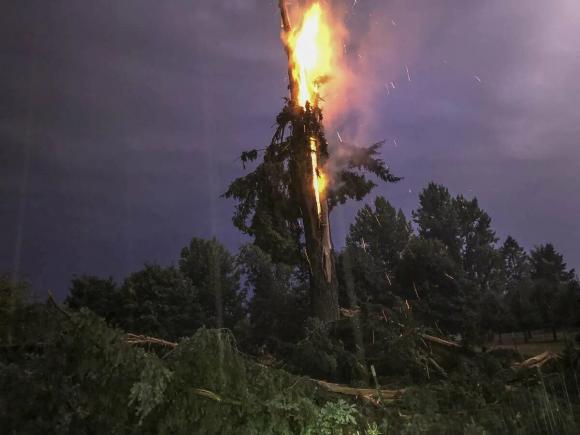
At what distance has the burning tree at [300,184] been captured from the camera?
41.5ft

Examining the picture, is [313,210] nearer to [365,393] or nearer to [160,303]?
[365,393]

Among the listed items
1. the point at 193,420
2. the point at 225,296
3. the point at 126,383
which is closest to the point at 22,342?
the point at 126,383

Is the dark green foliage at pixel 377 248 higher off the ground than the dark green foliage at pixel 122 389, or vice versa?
the dark green foliage at pixel 377 248

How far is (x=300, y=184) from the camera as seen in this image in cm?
1313

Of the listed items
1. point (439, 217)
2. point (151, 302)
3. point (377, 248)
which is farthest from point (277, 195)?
point (439, 217)

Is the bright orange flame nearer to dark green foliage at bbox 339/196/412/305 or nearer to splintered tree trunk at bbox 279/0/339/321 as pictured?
splintered tree trunk at bbox 279/0/339/321

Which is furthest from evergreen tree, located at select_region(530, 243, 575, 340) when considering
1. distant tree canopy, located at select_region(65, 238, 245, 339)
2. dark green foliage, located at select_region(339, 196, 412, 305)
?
distant tree canopy, located at select_region(65, 238, 245, 339)

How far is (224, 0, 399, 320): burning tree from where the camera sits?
41.5 feet

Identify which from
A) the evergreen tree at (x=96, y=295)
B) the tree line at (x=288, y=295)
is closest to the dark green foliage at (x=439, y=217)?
the tree line at (x=288, y=295)

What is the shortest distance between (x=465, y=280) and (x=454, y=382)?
2373 centimetres

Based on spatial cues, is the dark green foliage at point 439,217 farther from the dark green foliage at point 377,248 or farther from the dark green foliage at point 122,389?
the dark green foliage at point 122,389

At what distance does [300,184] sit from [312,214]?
0.95 m

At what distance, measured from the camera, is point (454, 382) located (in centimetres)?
604

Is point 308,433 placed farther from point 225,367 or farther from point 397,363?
point 397,363
